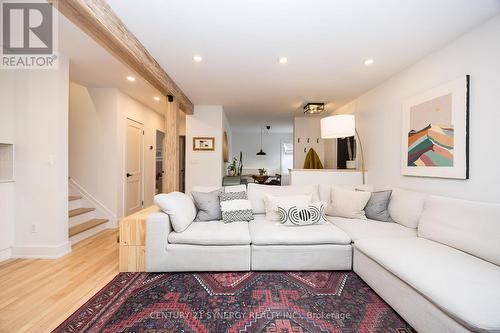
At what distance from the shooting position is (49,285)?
1.99 m

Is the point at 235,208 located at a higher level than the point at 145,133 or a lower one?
lower

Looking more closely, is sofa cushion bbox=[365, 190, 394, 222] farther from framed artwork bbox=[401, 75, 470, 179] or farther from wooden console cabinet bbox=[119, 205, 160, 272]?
wooden console cabinet bbox=[119, 205, 160, 272]

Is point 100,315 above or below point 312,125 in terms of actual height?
below

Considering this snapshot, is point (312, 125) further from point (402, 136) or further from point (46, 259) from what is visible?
point (46, 259)

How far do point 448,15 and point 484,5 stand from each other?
22 centimetres

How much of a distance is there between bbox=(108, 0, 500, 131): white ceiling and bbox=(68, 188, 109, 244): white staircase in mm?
2588

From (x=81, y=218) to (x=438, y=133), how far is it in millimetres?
5050

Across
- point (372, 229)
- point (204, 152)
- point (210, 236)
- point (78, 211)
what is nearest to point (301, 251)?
point (372, 229)

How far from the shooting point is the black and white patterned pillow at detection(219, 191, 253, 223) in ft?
8.60

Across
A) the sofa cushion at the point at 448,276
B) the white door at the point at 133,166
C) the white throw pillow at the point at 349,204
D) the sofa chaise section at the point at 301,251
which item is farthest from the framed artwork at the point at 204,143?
the sofa cushion at the point at 448,276

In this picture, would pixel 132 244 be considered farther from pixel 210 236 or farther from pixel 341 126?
pixel 341 126

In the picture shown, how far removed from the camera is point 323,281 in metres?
2.07

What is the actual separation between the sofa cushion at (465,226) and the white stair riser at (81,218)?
14.8ft

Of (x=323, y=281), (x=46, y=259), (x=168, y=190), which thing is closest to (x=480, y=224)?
(x=323, y=281)
